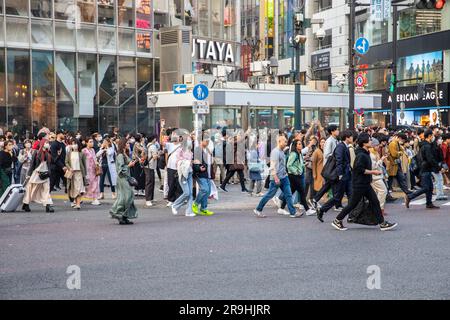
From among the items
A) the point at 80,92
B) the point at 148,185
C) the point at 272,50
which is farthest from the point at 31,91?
the point at 272,50

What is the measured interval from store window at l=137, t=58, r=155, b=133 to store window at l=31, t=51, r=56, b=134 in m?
5.20

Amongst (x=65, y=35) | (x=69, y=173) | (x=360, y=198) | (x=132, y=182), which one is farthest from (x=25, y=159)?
(x=65, y=35)

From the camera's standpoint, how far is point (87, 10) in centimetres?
3744

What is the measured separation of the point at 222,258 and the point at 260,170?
36.4ft

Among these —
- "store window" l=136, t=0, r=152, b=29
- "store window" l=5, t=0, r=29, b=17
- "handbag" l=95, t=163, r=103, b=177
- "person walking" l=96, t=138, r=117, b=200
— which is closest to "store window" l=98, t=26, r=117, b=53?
"store window" l=136, t=0, r=152, b=29

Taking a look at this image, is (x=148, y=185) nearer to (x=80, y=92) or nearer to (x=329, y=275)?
(x=329, y=275)

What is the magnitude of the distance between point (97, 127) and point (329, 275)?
98.4 ft

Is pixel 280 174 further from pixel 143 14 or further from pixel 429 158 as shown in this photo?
pixel 143 14

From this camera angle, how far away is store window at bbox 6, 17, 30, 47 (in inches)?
1369

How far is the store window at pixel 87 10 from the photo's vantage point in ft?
122

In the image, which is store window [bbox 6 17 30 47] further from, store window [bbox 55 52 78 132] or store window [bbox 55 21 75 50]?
store window [bbox 55 52 78 132]

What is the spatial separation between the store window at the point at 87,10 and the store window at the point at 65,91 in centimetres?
203
